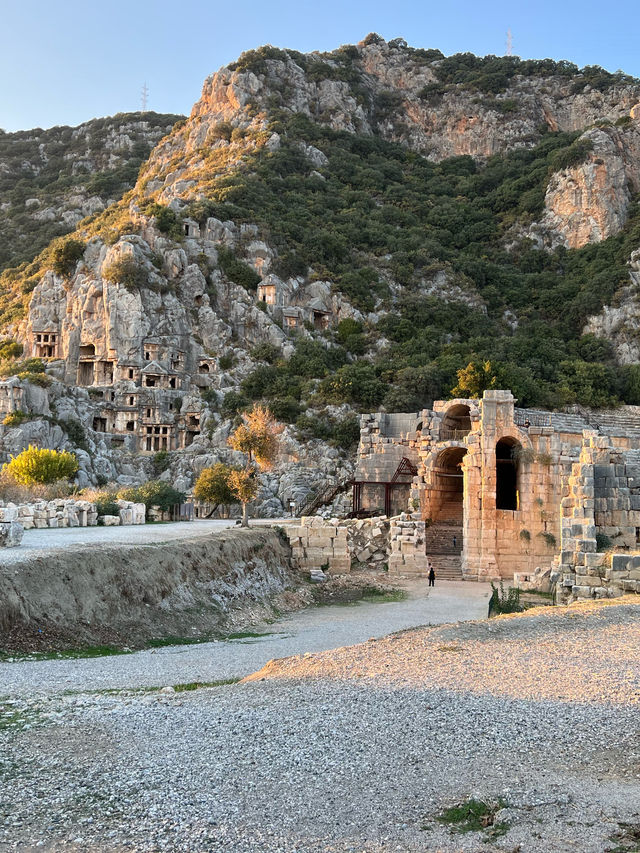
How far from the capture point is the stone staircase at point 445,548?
27766 mm

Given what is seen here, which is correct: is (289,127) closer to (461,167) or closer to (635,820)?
(461,167)

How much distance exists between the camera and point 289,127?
90.8 m

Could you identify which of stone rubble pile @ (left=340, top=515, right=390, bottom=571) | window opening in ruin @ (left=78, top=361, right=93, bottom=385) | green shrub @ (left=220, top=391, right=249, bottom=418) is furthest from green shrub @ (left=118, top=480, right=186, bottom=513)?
window opening in ruin @ (left=78, top=361, right=93, bottom=385)

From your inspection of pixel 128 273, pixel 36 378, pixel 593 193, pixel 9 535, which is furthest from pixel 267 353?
pixel 9 535

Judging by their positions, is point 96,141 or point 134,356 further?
point 96,141

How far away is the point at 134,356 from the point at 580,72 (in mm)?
86381

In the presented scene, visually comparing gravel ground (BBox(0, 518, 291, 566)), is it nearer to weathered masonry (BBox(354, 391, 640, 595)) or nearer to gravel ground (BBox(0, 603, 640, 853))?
gravel ground (BBox(0, 603, 640, 853))

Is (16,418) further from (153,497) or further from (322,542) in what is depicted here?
(322,542)

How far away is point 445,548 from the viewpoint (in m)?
29.4

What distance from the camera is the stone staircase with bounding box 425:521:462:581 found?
27766 millimetres

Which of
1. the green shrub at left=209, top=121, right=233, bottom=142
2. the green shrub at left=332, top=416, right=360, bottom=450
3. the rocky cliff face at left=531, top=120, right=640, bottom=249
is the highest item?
the green shrub at left=209, top=121, right=233, bottom=142

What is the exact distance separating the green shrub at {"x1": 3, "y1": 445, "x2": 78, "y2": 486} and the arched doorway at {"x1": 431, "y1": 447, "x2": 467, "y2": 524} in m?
18.1

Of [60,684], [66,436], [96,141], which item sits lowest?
[60,684]

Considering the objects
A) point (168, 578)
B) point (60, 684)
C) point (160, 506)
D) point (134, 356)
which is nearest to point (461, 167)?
point (134, 356)
